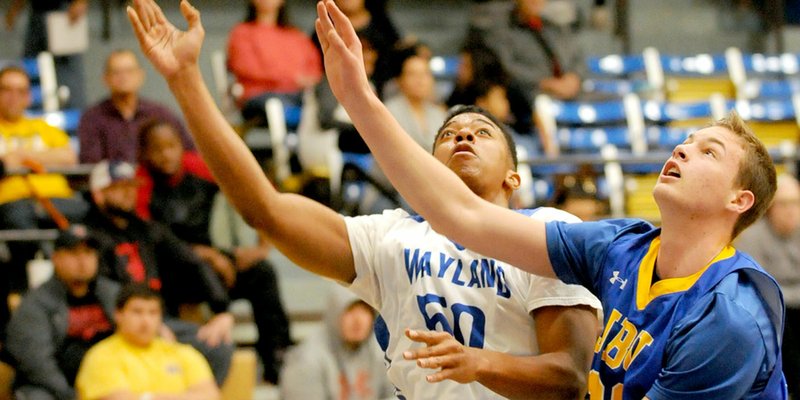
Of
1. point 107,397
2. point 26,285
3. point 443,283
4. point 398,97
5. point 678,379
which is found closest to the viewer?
point 678,379

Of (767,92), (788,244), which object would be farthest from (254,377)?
(767,92)

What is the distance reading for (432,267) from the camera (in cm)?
326

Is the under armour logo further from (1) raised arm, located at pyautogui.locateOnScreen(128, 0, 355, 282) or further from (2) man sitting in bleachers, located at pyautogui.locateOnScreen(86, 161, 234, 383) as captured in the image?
(2) man sitting in bleachers, located at pyautogui.locateOnScreen(86, 161, 234, 383)

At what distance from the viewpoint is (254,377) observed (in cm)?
670

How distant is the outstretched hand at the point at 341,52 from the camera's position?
2879 mm

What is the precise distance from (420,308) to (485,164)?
0.44 m

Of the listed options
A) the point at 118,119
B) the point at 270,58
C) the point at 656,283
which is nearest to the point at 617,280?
the point at 656,283

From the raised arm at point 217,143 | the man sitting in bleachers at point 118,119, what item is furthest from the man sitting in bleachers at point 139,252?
the raised arm at point 217,143

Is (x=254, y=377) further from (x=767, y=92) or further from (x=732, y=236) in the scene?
(x=767, y=92)

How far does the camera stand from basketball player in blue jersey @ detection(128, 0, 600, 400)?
2994 mm

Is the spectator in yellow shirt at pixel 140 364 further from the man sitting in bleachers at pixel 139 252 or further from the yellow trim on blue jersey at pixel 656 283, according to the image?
the yellow trim on blue jersey at pixel 656 283

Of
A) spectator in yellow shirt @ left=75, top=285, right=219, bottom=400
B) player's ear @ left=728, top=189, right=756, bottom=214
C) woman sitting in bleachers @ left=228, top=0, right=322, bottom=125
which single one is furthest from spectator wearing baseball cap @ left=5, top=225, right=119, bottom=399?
player's ear @ left=728, top=189, right=756, bottom=214

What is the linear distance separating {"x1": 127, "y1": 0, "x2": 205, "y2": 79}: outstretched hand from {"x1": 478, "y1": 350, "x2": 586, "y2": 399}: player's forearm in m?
1.02

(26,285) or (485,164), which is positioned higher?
(485,164)
